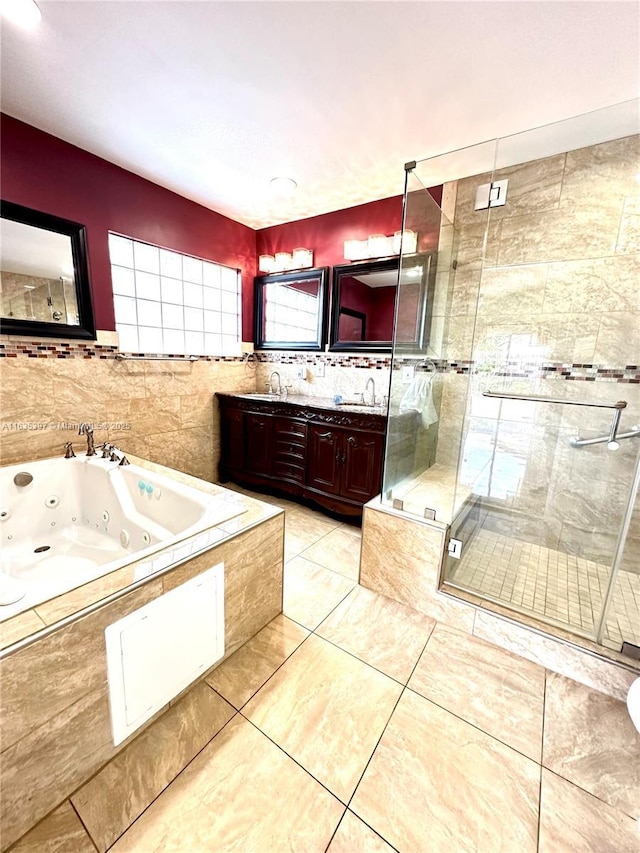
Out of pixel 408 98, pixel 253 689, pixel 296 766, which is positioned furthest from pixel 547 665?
pixel 408 98

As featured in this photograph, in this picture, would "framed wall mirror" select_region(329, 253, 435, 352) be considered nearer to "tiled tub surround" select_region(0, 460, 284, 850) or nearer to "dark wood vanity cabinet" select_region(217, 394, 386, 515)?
"dark wood vanity cabinet" select_region(217, 394, 386, 515)

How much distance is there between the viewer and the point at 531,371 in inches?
90.8

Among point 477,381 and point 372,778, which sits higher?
point 477,381

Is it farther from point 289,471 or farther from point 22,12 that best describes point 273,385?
point 22,12

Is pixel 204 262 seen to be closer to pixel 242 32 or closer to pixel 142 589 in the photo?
pixel 242 32

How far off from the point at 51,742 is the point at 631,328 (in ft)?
10.4

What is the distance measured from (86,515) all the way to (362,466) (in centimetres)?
187

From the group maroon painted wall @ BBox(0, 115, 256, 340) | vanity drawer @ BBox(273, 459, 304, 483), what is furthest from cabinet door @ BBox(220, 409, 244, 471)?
maroon painted wall @ BBox(0, 115, 256, 340)

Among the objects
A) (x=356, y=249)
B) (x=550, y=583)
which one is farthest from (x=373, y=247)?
(x=550, y=583)

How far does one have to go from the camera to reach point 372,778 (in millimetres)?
1078

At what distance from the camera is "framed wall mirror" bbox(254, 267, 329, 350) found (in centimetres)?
314

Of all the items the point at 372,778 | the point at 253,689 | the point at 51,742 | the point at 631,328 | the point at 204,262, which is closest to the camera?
the point at 51,742

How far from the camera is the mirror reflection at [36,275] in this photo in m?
2.00

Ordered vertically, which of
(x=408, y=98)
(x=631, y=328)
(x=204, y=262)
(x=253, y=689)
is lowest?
(x=253, y=689)
